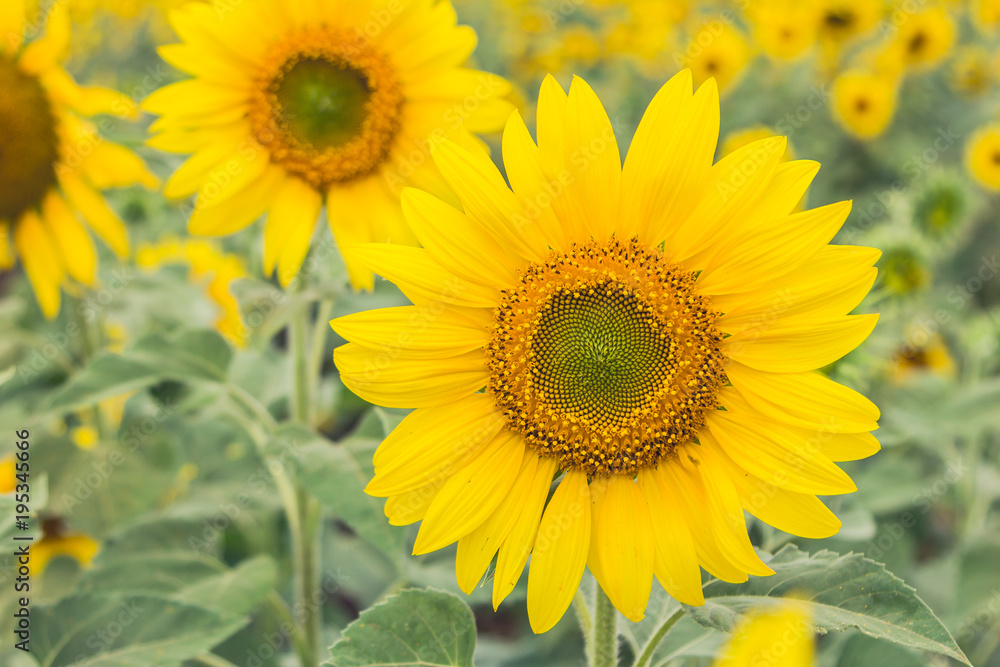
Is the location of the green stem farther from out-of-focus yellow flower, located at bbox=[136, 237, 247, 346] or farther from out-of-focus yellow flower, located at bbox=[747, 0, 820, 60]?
out-of-focus yellow flower, located at bbox=[747, 0, 820, 60]

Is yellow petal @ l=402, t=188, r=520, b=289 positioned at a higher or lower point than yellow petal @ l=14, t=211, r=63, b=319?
higher

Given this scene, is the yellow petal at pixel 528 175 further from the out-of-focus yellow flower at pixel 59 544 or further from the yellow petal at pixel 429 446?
the out-of-focus yellow flower at pixel 59 544

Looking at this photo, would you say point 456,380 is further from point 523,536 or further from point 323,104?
point 323,104

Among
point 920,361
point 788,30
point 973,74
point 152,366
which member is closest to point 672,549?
point 152,366

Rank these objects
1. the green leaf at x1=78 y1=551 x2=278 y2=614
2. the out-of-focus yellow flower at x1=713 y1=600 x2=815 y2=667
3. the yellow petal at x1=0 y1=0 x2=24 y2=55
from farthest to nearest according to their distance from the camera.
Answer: the yellow petal at x1=0 y1=0 x2=24 y2=55, the green leaf at x1=78 y1=551 x2=278 y2=614, the out-of-focus yellow flower at x1=713 y1=600 x2=815 y2=667

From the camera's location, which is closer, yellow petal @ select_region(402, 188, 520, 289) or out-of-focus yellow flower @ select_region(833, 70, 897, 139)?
yellow petal @ select_region(402, 188, 520, 289)

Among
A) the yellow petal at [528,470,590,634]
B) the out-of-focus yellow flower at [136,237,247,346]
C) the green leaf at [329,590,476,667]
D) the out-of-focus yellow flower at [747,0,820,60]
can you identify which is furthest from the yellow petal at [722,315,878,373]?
the out-of-focus yellow flower at [747,0,820,60]

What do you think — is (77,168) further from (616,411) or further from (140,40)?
(140,40)

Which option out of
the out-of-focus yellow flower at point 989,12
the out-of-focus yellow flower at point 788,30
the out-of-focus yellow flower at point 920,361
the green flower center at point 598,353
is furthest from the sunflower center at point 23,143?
the out-of-focus yellow flower at point 989,12
